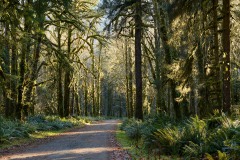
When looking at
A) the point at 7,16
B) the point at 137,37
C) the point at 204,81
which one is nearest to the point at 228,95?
the point at 204,81

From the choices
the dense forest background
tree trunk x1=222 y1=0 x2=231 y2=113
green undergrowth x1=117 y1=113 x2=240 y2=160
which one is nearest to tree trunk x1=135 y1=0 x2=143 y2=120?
the dense forest background

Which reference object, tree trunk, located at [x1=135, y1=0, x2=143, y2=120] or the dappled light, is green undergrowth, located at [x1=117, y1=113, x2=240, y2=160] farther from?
tree trunk, located at [x1=135, y1=0, x2=143, y2=120]

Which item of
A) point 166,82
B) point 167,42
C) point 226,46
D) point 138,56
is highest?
point 138,56

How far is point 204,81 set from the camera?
1266 centimetres

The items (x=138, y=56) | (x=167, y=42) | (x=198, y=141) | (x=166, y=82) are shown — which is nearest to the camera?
(x=198, y=141)

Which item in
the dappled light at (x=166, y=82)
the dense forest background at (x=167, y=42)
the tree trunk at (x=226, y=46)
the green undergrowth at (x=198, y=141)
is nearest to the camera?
the green undergrowth at (x=198, y=141)

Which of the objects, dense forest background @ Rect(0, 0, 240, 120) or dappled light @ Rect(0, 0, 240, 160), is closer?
dappled light @ Rect(0, 0, 240, 160)

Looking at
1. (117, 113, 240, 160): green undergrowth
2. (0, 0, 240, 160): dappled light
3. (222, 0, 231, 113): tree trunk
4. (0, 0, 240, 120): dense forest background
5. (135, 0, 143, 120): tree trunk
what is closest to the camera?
(117, 113, 240, 160): green undergrowth

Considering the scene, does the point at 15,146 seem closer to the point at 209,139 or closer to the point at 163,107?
the point at 209,139

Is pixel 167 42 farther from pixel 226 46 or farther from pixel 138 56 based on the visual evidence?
pixel 138 56

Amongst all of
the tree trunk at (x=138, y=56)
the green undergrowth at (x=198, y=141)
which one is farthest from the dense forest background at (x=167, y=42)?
the green undergrowth at (x=198, y=141)

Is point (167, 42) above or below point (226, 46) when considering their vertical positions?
above

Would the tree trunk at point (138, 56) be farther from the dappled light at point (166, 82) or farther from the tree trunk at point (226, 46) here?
the tree trunk at point (226, 46)

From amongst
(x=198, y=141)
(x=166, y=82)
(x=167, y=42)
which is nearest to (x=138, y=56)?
(x=166, y=82)
